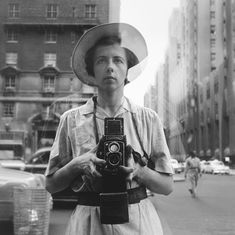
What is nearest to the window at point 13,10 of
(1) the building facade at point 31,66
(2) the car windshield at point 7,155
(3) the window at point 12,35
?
(1) the building facade at point 31,66

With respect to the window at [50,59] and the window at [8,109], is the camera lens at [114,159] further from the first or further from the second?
the window at [8,109]

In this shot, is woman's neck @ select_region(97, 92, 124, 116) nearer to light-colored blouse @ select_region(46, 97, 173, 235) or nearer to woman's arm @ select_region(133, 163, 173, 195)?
light-colored blouse @ select_region(46, 97, 173, 235)

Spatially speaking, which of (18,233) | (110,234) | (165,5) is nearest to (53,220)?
(18,233)

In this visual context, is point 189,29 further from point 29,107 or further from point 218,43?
point 29,107

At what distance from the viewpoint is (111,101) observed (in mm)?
815

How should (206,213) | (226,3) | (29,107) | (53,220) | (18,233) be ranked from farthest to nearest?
(206,213) < (29,107) < (53,220) < (226,3) < (18,233)

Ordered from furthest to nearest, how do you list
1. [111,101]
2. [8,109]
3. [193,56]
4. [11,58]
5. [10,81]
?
[11,58] → [8,109] → [10,81] → [193,56] → [111,101]

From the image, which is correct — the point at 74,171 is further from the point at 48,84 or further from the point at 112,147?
the point at 48,84

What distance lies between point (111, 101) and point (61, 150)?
Answer: 12 centimetres

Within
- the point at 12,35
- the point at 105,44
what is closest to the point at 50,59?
the point at 12,35

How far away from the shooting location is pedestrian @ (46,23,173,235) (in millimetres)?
780

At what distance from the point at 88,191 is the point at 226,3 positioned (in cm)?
235

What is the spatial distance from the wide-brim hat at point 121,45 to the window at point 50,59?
11.1ft

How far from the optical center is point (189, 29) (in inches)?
98.7
